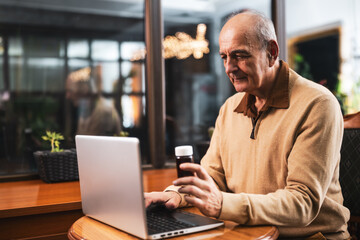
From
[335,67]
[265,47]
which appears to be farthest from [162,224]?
[335,67]

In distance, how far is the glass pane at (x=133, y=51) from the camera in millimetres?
2721

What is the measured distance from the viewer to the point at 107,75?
9.02ft

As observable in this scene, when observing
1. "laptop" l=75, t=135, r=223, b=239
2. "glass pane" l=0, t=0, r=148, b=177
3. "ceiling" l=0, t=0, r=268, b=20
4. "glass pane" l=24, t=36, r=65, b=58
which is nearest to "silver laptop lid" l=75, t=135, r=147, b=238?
"laptop" l=75, t=135, r=223, b=239

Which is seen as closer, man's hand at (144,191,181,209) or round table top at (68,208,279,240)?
round table top at (68,208,279,240)

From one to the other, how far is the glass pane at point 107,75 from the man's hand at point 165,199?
1.46 m

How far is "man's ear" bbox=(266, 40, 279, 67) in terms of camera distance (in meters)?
1.47

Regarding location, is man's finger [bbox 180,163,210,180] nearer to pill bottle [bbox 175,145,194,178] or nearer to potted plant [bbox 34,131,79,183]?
pill bottle [bbox 175,145,194,178]

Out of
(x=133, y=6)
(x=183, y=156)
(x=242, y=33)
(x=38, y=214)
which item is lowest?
(x=38, y=214)

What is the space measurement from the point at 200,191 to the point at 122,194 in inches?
8.6

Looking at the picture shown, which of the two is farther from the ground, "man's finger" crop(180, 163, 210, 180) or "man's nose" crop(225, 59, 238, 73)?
"man's nose" crop(225, 59, 238, 73)

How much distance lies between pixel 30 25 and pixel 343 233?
216 centimetres

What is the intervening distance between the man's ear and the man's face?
2cm

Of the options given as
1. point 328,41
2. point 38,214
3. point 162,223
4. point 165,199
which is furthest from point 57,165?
point 328,41

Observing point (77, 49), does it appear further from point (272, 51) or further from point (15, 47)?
point (272, 51)
